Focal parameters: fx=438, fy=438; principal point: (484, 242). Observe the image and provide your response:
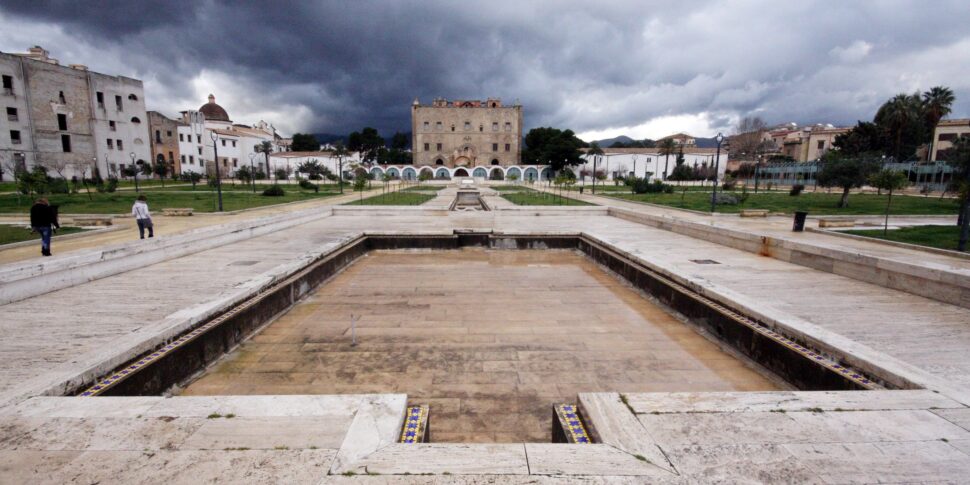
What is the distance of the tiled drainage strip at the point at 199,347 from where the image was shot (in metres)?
3.20

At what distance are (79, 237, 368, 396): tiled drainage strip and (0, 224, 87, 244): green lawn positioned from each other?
7726 millimetres

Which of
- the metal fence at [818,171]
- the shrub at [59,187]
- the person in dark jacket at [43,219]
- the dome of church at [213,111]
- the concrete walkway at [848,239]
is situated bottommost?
the concrete walkway at [848,239]

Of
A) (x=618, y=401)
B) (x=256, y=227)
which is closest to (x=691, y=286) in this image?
(x=618, y=401)

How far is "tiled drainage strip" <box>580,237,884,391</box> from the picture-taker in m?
3.29

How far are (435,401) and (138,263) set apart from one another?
5.65 m

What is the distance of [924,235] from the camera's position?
10398 mm

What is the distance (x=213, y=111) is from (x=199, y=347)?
71304mm

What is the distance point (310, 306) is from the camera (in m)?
6.08

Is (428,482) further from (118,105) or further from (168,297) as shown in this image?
(118,105)

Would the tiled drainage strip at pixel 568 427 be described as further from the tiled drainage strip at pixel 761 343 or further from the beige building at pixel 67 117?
the beige building at pixel 67 117

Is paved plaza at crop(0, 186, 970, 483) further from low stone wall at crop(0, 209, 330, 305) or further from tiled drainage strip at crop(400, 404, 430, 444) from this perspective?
tiled drainage strip at crop(400, 404, 430, 444)

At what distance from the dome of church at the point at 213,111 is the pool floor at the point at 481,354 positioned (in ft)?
223

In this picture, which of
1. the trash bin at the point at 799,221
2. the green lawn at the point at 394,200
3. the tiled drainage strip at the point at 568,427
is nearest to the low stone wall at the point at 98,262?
the tiled drainage strip at the point at 568,427

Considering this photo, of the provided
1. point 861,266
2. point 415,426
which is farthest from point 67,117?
point 861,266
